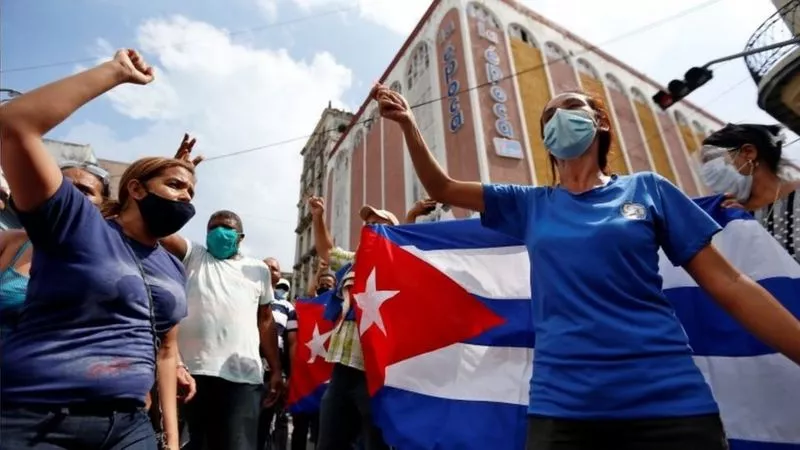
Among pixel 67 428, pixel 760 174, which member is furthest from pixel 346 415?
pixel 760 174

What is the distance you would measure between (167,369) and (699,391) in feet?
5.85

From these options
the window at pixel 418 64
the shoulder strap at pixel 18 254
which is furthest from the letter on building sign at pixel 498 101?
the shoulder strap at pixel 18 254

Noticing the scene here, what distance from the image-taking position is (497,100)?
14.6 meters

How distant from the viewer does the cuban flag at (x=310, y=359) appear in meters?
4.64

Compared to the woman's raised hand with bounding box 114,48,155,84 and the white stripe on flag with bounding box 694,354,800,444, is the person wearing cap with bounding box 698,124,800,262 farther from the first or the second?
the woman's raised hand with bounding box 114,48,155,84

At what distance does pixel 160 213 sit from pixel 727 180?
2422mm

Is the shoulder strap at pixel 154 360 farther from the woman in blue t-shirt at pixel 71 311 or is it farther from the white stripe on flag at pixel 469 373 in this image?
the white stripe on flag at pixel 469 373

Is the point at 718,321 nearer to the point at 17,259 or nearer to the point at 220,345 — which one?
the point at 220,345

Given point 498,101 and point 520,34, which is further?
point 520,34

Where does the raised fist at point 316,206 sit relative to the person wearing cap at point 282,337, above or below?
above

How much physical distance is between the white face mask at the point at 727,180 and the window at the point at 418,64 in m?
15.1

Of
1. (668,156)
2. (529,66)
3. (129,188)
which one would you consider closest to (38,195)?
(129,188)

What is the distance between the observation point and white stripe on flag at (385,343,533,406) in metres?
2.46

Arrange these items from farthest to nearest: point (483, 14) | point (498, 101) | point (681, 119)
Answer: point (681, 119), point (483, 14), point (498, 101)
